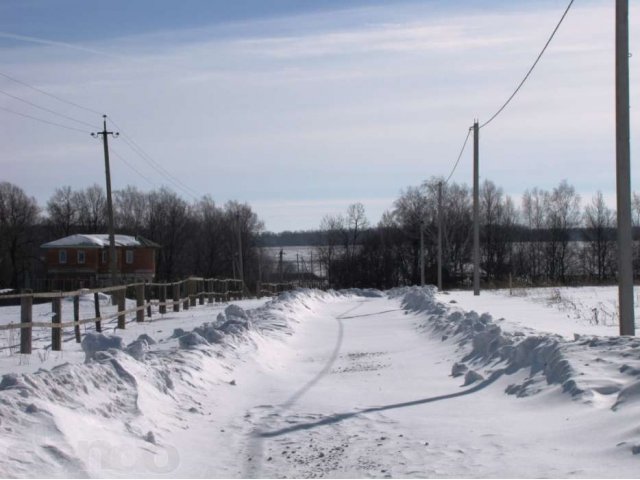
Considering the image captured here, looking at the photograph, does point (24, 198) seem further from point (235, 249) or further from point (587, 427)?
point (587, 427)

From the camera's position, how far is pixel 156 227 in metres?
105

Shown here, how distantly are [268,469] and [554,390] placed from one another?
3659 millimetres

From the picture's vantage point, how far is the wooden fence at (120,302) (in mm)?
14602

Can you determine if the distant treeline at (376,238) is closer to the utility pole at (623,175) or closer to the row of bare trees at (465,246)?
the row of bare trees at (465,246)

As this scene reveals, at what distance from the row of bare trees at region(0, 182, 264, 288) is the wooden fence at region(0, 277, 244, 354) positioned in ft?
150

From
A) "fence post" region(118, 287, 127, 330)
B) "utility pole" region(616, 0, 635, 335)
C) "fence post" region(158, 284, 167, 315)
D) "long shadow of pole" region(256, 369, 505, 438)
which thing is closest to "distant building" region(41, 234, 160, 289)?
"fence post" region(158, 284, 167, 315)

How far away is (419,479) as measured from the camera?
19.5 ft

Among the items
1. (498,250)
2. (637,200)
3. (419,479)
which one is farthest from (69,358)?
(637,200)

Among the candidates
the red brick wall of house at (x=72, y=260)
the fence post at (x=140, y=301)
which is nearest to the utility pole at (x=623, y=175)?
the fence post at (x=140, y=301)

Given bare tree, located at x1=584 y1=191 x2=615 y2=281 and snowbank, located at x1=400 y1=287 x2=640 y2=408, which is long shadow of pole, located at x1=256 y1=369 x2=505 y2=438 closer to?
snowbank, located at x1=400 y1=287 x2=640 y2=408

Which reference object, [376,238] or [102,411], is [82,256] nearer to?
[376,238]

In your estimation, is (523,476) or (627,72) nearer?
(523,476)

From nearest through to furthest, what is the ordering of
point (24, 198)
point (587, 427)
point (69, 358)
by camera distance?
1. point (587, 427)
2. point (69, 358)
3. point (24, 198)

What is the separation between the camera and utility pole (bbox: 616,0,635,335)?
1169cm
